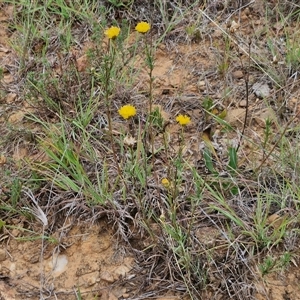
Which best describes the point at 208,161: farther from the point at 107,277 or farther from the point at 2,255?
the point at 2,255

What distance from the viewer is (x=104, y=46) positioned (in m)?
2.44

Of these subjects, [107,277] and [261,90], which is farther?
[261,90]

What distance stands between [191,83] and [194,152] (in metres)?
0.42

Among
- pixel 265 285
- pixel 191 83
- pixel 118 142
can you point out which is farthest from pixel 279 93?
pixel 265 285

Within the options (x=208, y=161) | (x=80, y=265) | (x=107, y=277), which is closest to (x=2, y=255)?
(x=80, y=265)

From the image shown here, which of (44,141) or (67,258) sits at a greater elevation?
(44,141)

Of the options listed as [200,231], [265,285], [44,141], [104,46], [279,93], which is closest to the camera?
[265,285]

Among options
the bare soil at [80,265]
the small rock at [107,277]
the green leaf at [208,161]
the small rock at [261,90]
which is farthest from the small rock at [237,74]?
the small rock at [107,277]

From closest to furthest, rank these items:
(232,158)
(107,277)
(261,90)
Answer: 1. (107,277)
2. (232,158)
3. (261,90)

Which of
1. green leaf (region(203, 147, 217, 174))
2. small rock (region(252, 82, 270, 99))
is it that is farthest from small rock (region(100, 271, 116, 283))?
small rock (region(252, 82, 270, 99))

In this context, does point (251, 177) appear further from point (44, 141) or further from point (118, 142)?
point (44, 141)

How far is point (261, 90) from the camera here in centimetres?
220

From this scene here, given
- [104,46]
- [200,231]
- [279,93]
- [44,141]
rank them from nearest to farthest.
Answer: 1. [200,231]
2. [44,141]
3. [279,93]
4. [104,46]

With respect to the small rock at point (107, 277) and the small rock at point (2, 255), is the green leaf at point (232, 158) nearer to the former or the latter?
the small rock at point (107, 277)
